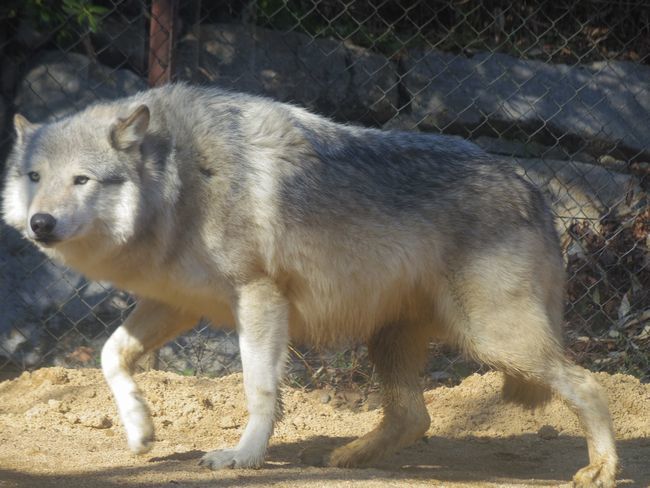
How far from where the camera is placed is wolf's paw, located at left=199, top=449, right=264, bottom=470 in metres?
3.92

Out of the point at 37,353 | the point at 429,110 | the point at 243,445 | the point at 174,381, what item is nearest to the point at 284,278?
the point at 243,445

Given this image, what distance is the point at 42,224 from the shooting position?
367 cm

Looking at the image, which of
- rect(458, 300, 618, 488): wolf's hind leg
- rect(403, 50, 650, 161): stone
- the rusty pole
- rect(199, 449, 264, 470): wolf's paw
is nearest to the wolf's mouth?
rect(199, 449, 264, 470): wolf's paw

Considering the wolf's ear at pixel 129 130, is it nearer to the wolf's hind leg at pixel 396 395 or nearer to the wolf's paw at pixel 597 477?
the wolf's hind leg at pixel 396 395

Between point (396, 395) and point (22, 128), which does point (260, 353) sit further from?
point (22, 128)

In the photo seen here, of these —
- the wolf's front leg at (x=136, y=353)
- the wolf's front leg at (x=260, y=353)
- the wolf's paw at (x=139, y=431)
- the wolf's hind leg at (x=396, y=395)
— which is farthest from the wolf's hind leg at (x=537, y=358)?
the wolf's paw at (x=139, y=431)

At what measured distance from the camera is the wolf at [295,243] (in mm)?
3986

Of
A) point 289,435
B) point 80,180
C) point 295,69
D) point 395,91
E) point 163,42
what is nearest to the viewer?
point 80,180

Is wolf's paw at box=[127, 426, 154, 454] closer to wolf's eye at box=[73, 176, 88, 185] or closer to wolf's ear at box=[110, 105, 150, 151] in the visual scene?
wolf's eye at box=[73, 176, 88, 185]

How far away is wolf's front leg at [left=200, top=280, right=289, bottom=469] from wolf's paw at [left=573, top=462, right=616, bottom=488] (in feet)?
4.58

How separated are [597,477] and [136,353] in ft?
7.15

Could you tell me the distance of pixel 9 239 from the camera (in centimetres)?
622

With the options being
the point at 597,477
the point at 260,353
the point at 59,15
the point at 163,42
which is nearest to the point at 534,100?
the point at 163,42

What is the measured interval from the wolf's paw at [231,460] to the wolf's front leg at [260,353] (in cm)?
3
